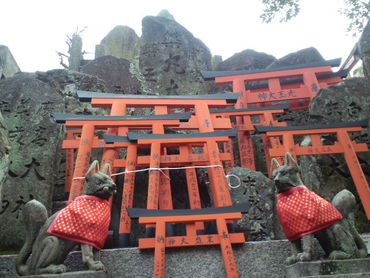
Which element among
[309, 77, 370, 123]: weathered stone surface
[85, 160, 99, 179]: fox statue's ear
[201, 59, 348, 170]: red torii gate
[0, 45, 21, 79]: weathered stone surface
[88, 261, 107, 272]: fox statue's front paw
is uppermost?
[0, 45, 21, 79]: weathered stone surface

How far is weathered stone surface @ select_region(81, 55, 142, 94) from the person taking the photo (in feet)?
28.0

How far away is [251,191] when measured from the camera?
459 centimetres

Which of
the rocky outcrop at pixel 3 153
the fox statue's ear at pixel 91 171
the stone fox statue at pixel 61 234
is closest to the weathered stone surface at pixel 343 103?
the fox statue's ear at pixel 91 171

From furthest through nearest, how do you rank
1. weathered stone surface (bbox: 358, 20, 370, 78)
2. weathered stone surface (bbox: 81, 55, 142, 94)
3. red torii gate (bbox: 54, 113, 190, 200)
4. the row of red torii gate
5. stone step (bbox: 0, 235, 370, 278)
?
1. weathered stone surface (bbox: 81, 55, 142, 94)
2. weathered stone surface (bbox: 358, 20, 370, 78)
3. red torii gate (bbox: 54, 113, 190, 200)
4. the row of red torii gate
5. stone step (bbox: 0, 235, 370, 278)

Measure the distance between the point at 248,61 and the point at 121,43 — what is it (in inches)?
384

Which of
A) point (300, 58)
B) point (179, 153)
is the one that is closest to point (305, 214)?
point (179, 153)

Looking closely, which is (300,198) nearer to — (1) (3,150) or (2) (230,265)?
(2) (230,265)

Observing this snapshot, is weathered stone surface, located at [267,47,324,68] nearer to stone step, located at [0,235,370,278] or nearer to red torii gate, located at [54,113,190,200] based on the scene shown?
red torii gate, located at [54,113,190,200]

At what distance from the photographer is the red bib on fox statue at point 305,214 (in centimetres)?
278

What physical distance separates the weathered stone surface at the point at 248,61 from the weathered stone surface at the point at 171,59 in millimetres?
767

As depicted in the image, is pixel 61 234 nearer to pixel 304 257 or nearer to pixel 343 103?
pixel 304 257

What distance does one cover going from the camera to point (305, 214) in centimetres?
281

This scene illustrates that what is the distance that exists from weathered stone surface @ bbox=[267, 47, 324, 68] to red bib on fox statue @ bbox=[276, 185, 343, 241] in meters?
7.22

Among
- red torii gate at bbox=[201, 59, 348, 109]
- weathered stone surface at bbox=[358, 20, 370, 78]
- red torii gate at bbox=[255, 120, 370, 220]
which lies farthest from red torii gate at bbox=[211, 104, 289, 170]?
weathered stone surface at bbox=[358, 20, 370, 78]
